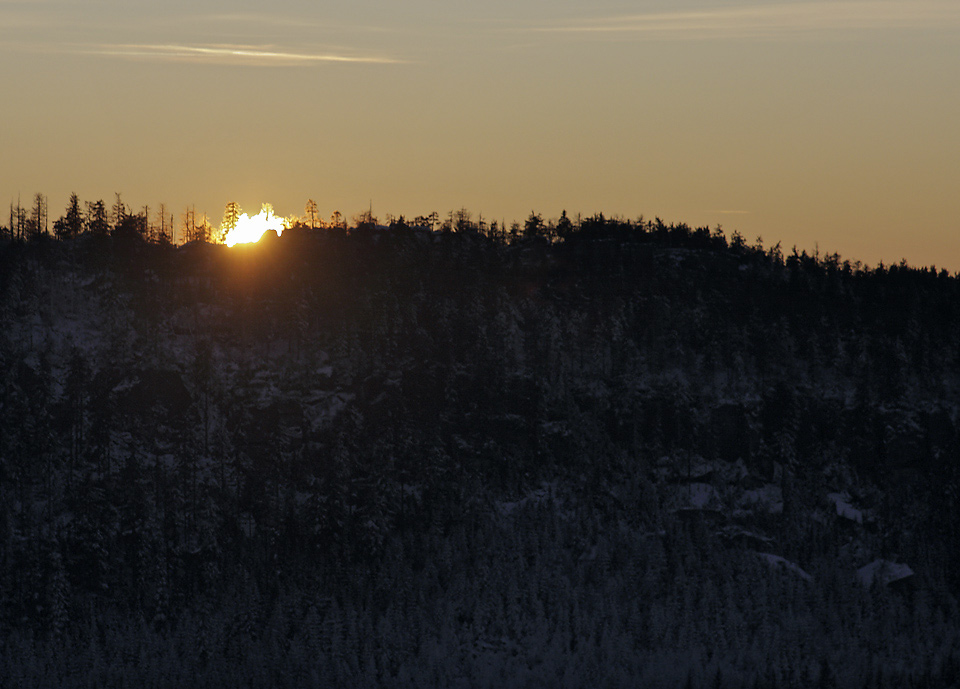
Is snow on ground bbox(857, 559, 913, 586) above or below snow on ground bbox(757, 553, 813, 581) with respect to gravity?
below

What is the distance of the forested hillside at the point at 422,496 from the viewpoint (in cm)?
16188

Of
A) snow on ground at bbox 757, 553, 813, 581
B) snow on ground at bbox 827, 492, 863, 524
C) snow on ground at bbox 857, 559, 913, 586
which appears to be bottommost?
snow on ground at bbox 857, 559, 913, 586

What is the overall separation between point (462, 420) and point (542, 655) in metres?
34.4

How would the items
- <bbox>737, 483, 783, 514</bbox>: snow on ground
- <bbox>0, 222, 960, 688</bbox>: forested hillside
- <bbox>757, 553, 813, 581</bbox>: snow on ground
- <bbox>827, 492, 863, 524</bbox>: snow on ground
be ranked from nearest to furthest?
<bbox>0, 222, 960, 688</bbox>: forested hillside, <bbox>757, 553, 813, 581</bbox>: snow on ground, <bbox>737, 483, 783, 514</bbox>: snow on ground, <bbox>827, 492, 863, 524</bbox>: snow on ground

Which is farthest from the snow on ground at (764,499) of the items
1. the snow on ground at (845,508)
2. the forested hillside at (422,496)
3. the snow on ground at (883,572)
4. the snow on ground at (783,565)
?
the snow on ground at (883,572)

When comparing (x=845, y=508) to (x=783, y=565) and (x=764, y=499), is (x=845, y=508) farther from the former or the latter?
(x=783, y=565)

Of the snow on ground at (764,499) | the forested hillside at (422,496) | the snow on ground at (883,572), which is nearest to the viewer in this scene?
the forested hillside at (422,496)

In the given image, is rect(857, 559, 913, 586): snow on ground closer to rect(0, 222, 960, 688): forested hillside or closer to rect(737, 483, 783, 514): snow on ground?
rect(0, 222, 960, 688): forested hillside

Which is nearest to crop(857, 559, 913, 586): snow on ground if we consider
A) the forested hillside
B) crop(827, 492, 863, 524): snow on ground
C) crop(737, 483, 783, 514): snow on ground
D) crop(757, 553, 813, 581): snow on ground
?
the forested hillside

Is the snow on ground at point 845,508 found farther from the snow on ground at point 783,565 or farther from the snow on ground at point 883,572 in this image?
the snow on ground at point 783,565

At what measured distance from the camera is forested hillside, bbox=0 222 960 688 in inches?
6373

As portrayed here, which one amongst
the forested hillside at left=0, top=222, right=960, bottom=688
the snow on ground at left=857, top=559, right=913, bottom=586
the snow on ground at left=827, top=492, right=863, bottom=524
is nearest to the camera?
the forested hillside at left=0, top=222, right=960, bottom=688

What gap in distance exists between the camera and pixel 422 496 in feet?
581

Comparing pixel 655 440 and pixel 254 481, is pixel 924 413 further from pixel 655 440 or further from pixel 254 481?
pixel 254 481
